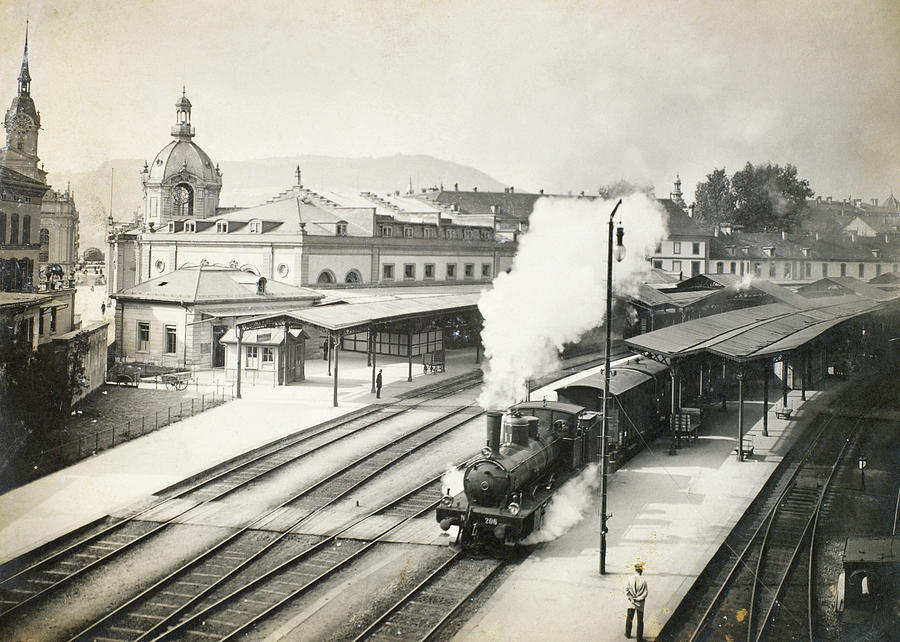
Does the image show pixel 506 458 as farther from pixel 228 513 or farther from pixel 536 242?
pixel 536 242

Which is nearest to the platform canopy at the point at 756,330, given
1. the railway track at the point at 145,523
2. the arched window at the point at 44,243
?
the railway track at the point at 145,523

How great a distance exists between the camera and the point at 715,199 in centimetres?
2559

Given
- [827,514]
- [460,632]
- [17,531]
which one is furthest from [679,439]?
[17,531]

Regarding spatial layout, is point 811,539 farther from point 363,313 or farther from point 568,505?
point 363,313

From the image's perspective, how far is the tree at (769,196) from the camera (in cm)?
2052

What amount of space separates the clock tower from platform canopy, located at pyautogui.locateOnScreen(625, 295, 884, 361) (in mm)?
16628

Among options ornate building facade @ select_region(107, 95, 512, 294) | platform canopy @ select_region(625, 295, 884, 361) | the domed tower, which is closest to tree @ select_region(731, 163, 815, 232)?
platform canopy @ select_region(625, 295, 884, 361)

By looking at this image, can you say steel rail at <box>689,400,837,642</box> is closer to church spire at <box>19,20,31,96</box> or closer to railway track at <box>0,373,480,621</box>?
railway track at <box>0,373,480,621</box>

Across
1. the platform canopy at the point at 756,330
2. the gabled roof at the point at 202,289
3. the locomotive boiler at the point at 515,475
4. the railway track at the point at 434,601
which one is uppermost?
the gabled roof at the point at 202,289

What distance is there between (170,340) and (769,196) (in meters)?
25.8

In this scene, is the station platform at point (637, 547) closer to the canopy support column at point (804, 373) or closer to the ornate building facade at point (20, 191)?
the canopy support column at point (804, 373)

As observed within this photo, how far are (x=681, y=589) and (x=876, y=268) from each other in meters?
20.4

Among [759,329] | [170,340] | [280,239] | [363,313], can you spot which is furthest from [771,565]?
[280,239]

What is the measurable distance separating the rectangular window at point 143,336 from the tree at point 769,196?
26074 mm
